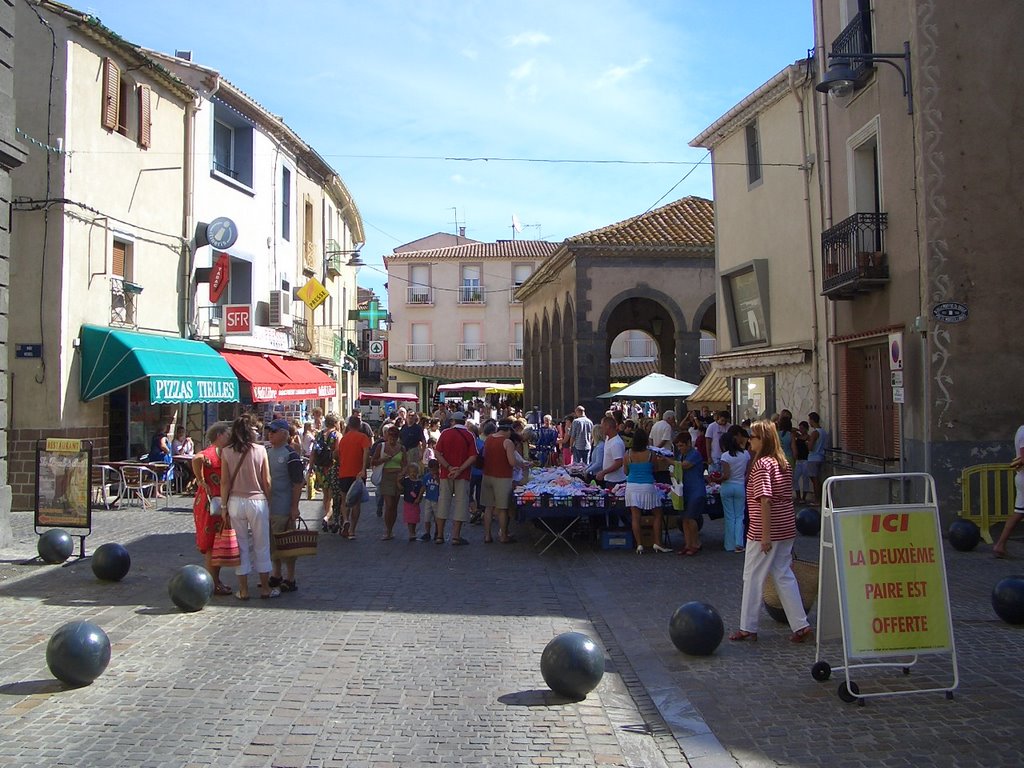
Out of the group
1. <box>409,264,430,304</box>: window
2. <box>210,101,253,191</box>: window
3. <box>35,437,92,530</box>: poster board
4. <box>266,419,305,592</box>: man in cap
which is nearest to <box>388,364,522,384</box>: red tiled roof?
<box>409,264,430,304</box>: window

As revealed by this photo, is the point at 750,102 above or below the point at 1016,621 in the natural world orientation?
above

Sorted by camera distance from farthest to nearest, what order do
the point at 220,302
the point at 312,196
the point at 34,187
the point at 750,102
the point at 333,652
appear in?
the point at 312,196
the point at 220,302
the point at 750,102
the point at 34,187
the point at 333,652

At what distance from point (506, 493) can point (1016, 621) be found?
6.86 m

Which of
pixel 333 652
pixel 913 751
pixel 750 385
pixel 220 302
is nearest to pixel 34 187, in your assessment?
pixel 220 302

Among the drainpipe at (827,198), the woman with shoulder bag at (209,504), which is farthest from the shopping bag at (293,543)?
the drainpipe at (827,198)

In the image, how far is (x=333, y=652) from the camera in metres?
7.14

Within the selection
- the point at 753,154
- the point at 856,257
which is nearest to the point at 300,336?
the point at 753,154

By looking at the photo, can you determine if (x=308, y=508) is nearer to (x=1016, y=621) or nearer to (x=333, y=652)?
(x=333, y=652)

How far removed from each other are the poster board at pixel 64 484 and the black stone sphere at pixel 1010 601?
9.43 m

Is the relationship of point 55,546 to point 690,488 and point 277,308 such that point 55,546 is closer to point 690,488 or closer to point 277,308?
point 690,488

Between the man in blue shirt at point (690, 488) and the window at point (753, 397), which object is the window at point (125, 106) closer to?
the man in blue shirt at point (690, 488)

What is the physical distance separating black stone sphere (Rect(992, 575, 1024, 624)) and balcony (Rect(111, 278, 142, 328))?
52.6 feet

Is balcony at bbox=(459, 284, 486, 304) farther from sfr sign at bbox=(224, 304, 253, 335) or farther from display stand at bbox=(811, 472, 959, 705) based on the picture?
display stand at bbox=(811, 472, 959, 705)

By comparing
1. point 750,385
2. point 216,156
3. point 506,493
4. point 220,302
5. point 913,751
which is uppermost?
point 216,156
